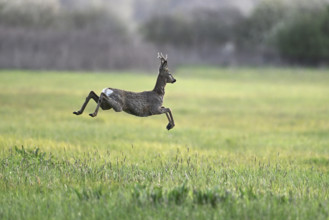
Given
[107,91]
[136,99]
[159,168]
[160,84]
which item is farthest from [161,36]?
[107,91]

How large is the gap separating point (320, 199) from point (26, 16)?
98.8 m

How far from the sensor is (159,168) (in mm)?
8969

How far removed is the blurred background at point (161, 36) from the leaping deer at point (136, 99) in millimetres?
45647

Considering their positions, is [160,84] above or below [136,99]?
above

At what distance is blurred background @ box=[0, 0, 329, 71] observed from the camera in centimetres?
6450

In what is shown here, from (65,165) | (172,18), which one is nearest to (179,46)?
(172,18)

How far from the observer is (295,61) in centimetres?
8806

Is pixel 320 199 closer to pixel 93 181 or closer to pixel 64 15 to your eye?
pixel 93 181

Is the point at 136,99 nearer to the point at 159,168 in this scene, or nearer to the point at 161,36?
the point at 159,168

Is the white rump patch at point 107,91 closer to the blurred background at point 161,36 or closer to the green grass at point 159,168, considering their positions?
the green grass at point 159,168

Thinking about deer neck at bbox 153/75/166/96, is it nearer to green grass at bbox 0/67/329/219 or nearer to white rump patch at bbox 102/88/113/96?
white rump patch at bbox 102/88/113/96

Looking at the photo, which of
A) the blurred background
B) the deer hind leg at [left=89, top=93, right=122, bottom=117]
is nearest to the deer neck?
the deer hind leg at [left=89, top=93, right=122, bottom=117]

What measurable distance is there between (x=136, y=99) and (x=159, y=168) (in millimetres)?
3440

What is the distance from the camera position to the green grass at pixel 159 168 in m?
6.27
